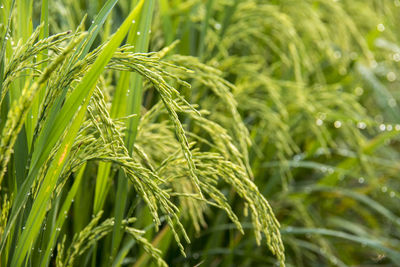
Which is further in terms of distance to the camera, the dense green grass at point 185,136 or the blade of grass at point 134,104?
the blade of grass at point 134,104

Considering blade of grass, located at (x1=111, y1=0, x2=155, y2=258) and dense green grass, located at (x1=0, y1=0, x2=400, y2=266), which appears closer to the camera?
dense green grass, located at (x1=0, y1=0, x2=400, y2=266)

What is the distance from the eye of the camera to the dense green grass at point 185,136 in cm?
76

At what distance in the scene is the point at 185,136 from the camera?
765 mm

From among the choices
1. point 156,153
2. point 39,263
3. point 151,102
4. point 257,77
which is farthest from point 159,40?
point 39,263

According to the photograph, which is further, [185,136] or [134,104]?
[134,104]

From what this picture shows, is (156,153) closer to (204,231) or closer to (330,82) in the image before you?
(204,231)

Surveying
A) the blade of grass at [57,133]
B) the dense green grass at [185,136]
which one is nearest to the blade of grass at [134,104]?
the dense green grass at [185,136]

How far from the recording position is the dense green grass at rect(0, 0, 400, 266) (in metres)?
0.76

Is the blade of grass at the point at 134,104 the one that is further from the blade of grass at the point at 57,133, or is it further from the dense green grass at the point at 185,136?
the blade of grass at the point at 57,133

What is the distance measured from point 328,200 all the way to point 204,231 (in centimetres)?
60

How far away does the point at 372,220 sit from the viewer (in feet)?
6.29

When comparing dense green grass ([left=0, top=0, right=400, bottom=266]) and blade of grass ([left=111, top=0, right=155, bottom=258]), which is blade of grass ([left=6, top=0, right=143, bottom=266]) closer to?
dense green grass ([left=0, top=0, right=400, bottom=266])

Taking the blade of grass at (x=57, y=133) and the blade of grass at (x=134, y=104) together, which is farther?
the blade of grass at (x=134, y=104)

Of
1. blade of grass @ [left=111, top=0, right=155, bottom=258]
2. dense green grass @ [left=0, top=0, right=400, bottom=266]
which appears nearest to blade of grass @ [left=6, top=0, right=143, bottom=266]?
dense green grass @ [left=0, top=0, right=400, bottom=266]
